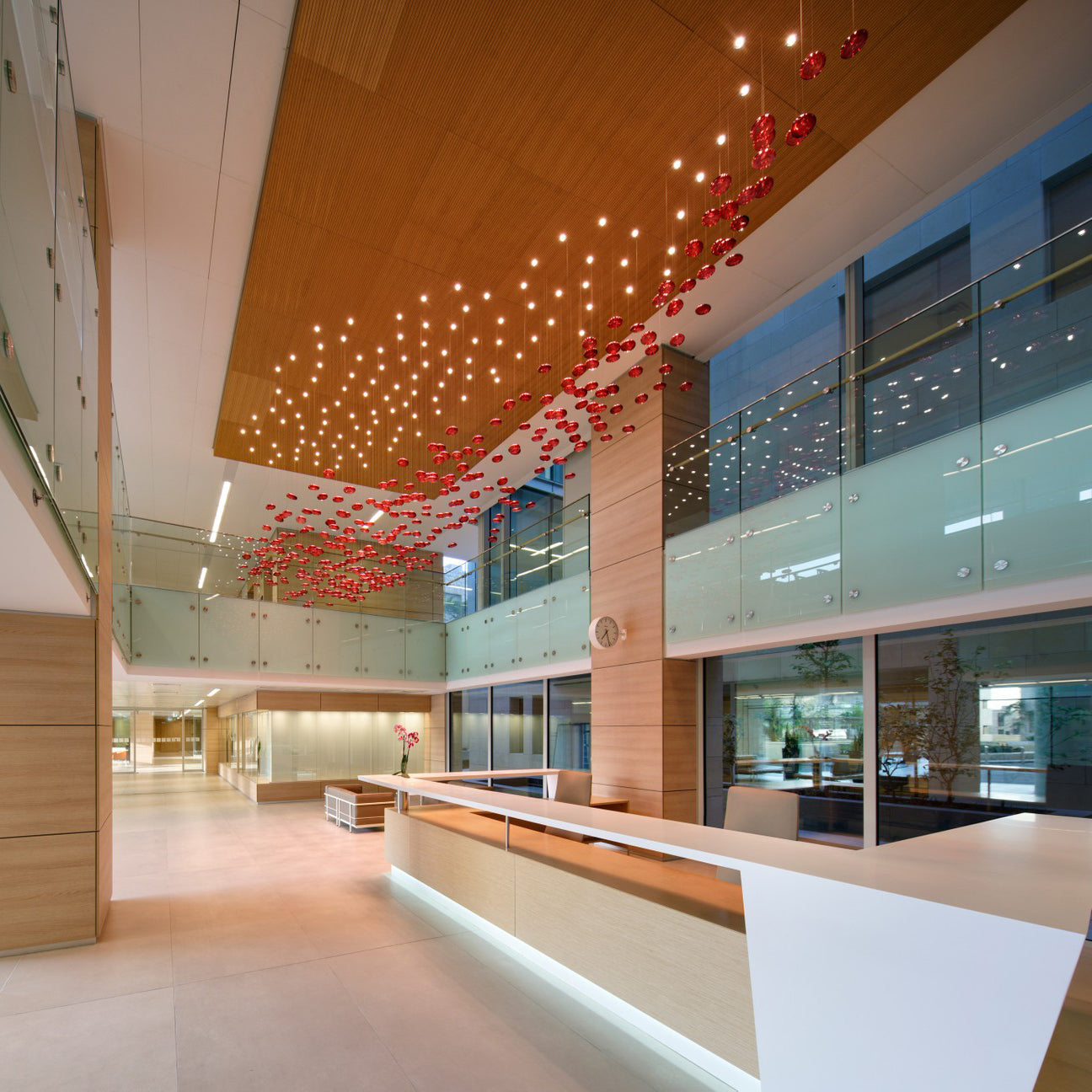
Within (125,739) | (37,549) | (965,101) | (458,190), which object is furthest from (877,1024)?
(125,739)

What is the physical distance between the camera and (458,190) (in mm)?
5309

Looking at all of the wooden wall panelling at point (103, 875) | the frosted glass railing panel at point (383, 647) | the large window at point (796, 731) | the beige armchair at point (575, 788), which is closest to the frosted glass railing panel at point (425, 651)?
the frosted glass railing panel at point (383, 647)

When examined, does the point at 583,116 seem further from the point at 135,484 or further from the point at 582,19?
the point at 135,484

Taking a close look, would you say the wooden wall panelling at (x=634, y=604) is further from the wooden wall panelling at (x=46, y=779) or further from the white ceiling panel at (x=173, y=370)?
the white ceiling panel at (x=173, y=370)

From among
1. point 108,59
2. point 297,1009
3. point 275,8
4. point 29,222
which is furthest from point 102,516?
point 297,1009

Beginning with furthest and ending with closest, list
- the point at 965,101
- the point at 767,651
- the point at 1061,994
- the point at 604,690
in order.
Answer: the point at 604,690, the point at 767,651, the point at 965,101, the point at 1061,994

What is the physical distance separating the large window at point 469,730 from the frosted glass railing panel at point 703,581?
645 centimetres

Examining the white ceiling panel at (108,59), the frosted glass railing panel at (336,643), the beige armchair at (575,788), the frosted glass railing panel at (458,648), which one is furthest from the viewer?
the frosted glass railing panel at (458,648)

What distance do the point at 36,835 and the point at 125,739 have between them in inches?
1029

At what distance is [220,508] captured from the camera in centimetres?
1386

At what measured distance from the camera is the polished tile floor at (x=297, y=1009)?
127 inches

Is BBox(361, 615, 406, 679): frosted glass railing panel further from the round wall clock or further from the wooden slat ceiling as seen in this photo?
the wooden slat ceiling

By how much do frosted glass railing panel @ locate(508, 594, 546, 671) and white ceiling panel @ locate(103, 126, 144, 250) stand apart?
6.53 m

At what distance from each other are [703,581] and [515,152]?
442cm
